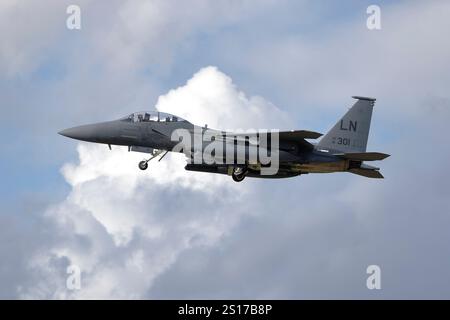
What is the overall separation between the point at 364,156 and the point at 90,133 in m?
12.2

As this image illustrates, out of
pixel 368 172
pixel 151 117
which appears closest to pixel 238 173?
pixel 151 117

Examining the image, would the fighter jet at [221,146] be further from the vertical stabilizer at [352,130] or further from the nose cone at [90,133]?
the vertical stabilizer at [352,130]

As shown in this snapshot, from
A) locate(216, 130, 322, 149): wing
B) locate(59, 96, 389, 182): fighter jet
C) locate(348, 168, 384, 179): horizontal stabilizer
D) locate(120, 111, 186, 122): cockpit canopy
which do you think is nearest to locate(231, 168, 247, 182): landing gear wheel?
locate(59, 96, 389, 182): fighter jet

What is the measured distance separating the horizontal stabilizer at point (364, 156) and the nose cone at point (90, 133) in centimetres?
1054

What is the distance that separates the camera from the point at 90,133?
128 feet

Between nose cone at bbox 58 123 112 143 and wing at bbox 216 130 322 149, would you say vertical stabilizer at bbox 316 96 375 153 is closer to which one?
wing at bbox 216 130 322 149

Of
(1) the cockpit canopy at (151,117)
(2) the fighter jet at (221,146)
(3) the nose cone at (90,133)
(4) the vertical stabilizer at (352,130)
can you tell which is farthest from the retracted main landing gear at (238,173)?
(3) the nose cone at (90,133)

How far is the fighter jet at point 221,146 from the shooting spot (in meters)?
38.3

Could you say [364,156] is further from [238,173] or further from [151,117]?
[151,117]

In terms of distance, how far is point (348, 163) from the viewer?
4025 centimetres

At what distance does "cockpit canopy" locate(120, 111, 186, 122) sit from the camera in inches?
1551
